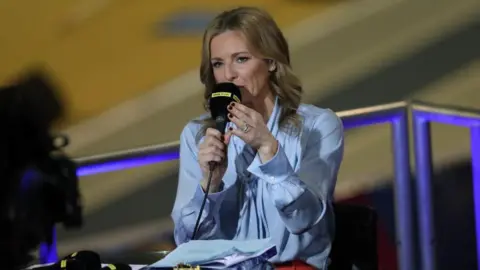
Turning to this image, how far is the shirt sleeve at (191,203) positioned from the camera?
149 centimetres

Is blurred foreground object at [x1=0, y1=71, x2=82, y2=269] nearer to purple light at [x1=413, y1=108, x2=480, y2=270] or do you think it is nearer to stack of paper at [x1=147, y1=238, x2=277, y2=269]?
stack of paper at [x1=147, y1=238, x2=277, y2=269]

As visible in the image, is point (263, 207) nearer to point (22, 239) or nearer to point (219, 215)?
point (219, 215)

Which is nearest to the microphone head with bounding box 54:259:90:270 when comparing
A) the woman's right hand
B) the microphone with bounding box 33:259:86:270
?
the microphone with bounding box 33:259:86:270

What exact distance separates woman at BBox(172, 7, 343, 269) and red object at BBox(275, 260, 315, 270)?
0.07 ft

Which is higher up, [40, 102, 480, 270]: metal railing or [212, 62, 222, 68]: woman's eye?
[212, 62, 222, 68]: woman's eye

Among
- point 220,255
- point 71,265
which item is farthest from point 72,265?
point 220,255

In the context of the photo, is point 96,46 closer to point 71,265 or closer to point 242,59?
A: point 242,59

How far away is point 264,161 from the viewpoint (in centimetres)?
140

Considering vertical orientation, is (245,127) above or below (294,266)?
above

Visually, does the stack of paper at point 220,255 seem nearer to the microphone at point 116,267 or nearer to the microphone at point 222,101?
the microphone at point 116,267

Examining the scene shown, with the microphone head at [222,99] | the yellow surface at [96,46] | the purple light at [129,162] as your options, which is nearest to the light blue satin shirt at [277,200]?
the microphone head at [222,99]

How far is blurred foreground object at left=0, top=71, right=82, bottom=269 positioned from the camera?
1020 mm

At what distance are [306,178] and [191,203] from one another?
232 millimetres

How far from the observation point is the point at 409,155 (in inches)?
75.6
